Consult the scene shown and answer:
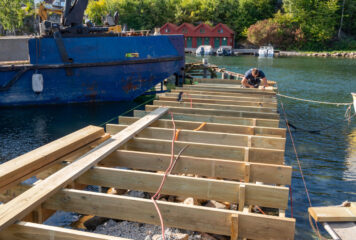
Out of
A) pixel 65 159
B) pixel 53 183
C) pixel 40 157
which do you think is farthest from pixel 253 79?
pixel 53 183

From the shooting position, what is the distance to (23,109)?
16.2 meters

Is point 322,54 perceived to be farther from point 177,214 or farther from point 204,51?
point 177,214

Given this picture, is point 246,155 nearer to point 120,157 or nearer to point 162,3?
point 120,157

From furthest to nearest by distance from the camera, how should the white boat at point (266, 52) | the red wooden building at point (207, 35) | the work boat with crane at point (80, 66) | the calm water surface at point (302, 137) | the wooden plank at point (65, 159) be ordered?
1. the red wooden building at point (207, 35)
2. the white boat at point (266, 52)
3. the work boat with crane at point (80, 66)
4. the calm water surface at point (302, 137)
5. the wooden plank at point (65, 159)

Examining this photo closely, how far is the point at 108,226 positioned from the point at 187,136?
7.76 ft

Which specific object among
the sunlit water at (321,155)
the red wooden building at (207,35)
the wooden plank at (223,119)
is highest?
the red wooden building at (207,35)

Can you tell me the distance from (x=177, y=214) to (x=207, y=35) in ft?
232

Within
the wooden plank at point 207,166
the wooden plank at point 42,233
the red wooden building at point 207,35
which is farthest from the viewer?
the red wooden building at point 207,35

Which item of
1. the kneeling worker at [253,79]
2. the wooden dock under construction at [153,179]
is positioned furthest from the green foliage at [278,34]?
the wooden dock under construction at [153,179]

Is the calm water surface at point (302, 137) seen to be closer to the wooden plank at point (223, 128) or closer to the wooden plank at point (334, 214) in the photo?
the wooden plank at point (223, 128)

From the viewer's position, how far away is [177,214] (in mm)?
3916

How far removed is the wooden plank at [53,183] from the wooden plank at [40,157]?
1.44 ft

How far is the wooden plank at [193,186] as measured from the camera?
4305 mm

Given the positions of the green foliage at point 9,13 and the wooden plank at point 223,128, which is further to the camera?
the green foliage at point 9,13
